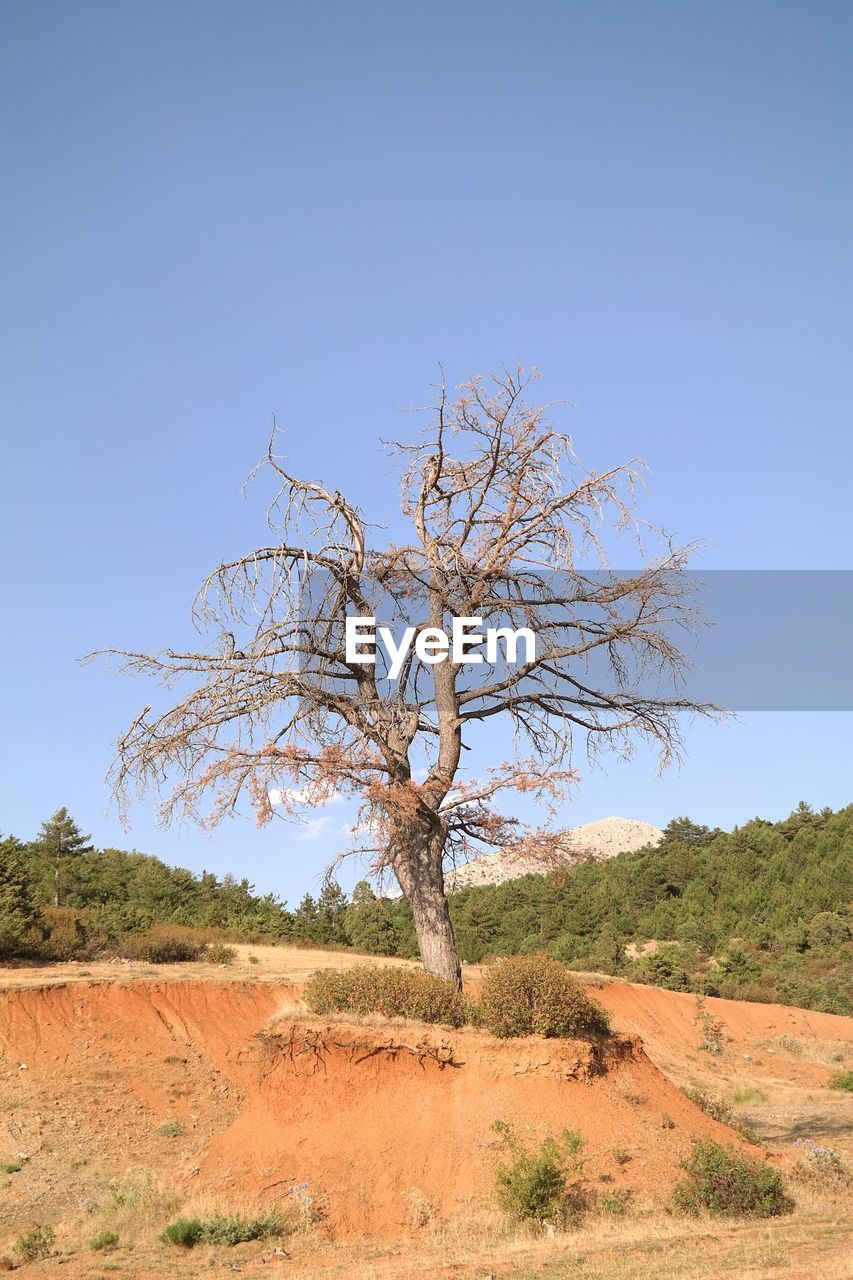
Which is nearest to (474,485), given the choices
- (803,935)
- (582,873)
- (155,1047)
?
(155,1047)

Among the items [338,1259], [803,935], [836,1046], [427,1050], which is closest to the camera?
[338,1259]

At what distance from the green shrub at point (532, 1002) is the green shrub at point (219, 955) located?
19.9 meters

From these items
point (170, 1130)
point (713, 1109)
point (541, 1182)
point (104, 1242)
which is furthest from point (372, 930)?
point (541, 1182)

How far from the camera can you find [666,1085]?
13477 mm

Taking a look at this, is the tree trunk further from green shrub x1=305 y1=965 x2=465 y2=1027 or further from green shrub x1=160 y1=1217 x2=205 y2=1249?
green shrub x1=160 y1=1217 x2=205 y2=1249

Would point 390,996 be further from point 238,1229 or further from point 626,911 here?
point 626,911

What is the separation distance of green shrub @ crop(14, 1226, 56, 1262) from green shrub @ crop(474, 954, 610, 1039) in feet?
18.0

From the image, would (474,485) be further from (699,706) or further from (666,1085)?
(666,1085)

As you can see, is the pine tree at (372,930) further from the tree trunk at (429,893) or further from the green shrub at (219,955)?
the tree trunk at (429,893)

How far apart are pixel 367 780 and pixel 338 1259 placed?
5.09 metres

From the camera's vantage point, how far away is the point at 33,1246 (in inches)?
419

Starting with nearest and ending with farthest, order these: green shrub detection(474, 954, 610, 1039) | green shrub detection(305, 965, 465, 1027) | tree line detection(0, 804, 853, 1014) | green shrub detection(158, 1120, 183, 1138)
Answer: green shrub detection(474, 954, 610, 1039) → green shrub detection(305, 965, 465, 1027) → green shrub detection(158, 1120, 183, 1138) → tree line detection(0, 804, 853, 1014)

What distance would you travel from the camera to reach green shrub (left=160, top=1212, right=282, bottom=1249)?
34.7 feet

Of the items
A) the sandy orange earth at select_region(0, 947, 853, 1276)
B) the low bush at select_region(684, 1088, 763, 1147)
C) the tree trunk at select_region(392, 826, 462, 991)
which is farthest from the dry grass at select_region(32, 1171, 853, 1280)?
the tree trunk at select_region(392, 826, 462, 991)
